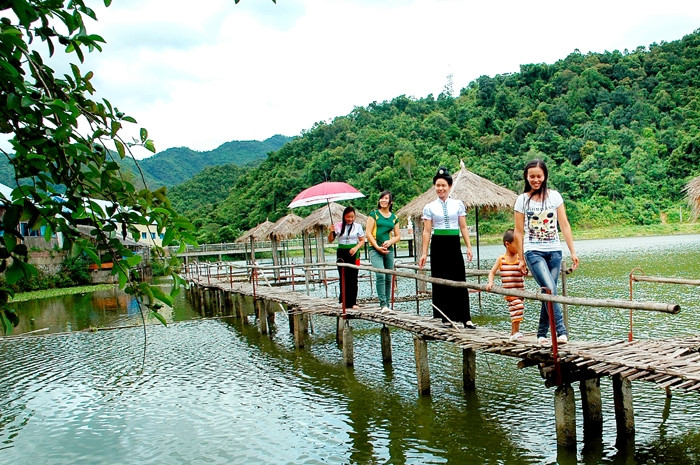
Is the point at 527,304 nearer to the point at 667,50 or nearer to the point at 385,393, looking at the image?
the point at 385,393

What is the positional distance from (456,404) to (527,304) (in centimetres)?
748

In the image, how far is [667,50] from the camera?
58.3m

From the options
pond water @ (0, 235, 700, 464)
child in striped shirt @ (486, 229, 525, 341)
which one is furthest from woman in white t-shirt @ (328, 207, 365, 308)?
child in striped shirt @ (486, 229, 525, 341)

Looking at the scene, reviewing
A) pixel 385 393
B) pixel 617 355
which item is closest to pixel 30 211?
pixel 617 355

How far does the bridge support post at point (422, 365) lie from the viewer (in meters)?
6.49

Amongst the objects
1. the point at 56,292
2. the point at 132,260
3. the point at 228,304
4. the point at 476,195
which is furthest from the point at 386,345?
the point at 56,292

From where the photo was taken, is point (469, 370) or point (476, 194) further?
point (476, 194)

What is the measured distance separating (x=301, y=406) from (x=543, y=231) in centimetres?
337

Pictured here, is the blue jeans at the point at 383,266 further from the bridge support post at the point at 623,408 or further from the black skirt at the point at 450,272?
the bridge support post at the point at 623,408

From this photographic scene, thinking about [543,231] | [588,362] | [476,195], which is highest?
[476,195]

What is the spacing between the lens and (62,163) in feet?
6.46

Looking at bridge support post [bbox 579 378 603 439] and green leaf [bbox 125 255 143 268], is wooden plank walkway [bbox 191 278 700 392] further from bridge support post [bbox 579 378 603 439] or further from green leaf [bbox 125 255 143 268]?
green leaf [bbox 125 255 143 268]

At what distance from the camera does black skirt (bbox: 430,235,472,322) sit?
21.1 ft

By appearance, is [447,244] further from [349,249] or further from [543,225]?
[349,249]
